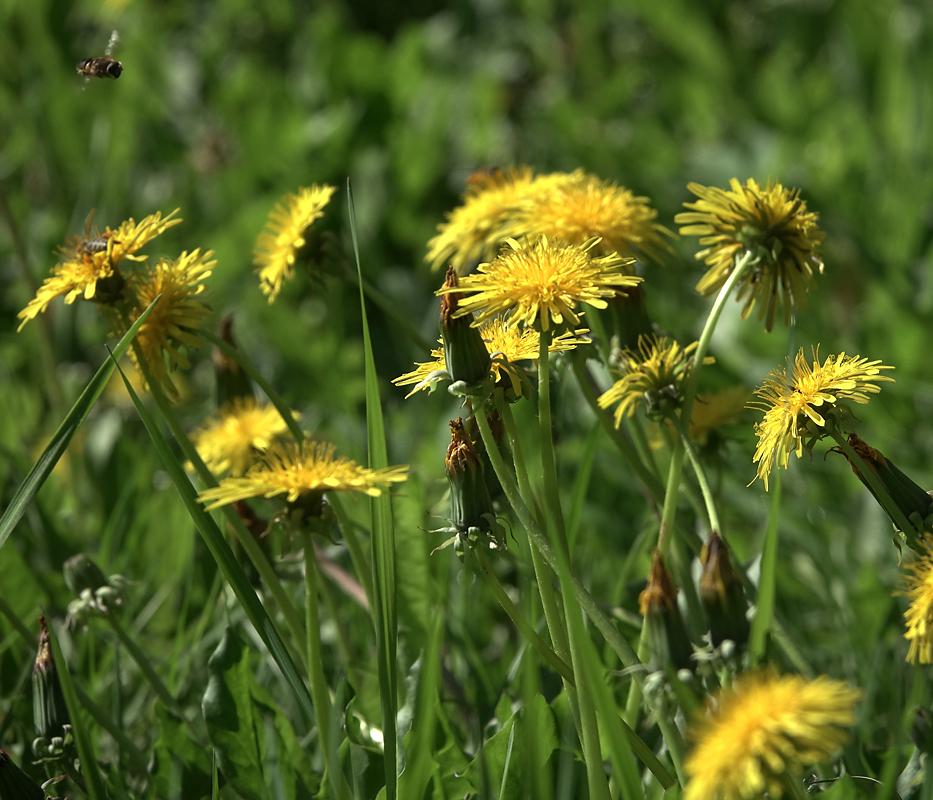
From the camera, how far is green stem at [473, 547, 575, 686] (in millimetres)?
966

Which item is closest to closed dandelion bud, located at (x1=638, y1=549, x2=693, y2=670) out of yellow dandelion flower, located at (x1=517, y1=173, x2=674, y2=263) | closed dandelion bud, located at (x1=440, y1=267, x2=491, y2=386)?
closed dandelion bud, located at (x1=440, y1=267, x2=491, y2=386)

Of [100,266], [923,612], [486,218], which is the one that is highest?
[100,266]

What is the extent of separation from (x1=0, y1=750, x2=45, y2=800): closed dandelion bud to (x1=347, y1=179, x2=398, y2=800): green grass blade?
409 mm

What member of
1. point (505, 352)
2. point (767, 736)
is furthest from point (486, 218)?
point (767, 736)

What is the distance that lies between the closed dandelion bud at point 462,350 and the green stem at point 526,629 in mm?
197

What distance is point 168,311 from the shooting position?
1.19 meters

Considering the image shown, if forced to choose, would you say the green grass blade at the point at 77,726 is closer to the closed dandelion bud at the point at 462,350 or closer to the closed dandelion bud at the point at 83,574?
the closed dandelion bud at the point at 83,574

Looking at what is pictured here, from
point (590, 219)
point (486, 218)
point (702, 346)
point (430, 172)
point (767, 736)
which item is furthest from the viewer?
point (430, 172)

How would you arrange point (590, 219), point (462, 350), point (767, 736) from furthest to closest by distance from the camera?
point (590, 219) < point (462, 350) < point (767, 736)

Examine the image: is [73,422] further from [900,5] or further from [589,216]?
[900,5]

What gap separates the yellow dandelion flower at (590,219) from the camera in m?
1.29

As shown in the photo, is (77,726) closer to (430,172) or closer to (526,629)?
(526,629)

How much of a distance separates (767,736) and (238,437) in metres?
0.99

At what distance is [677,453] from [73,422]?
2.27 ft
